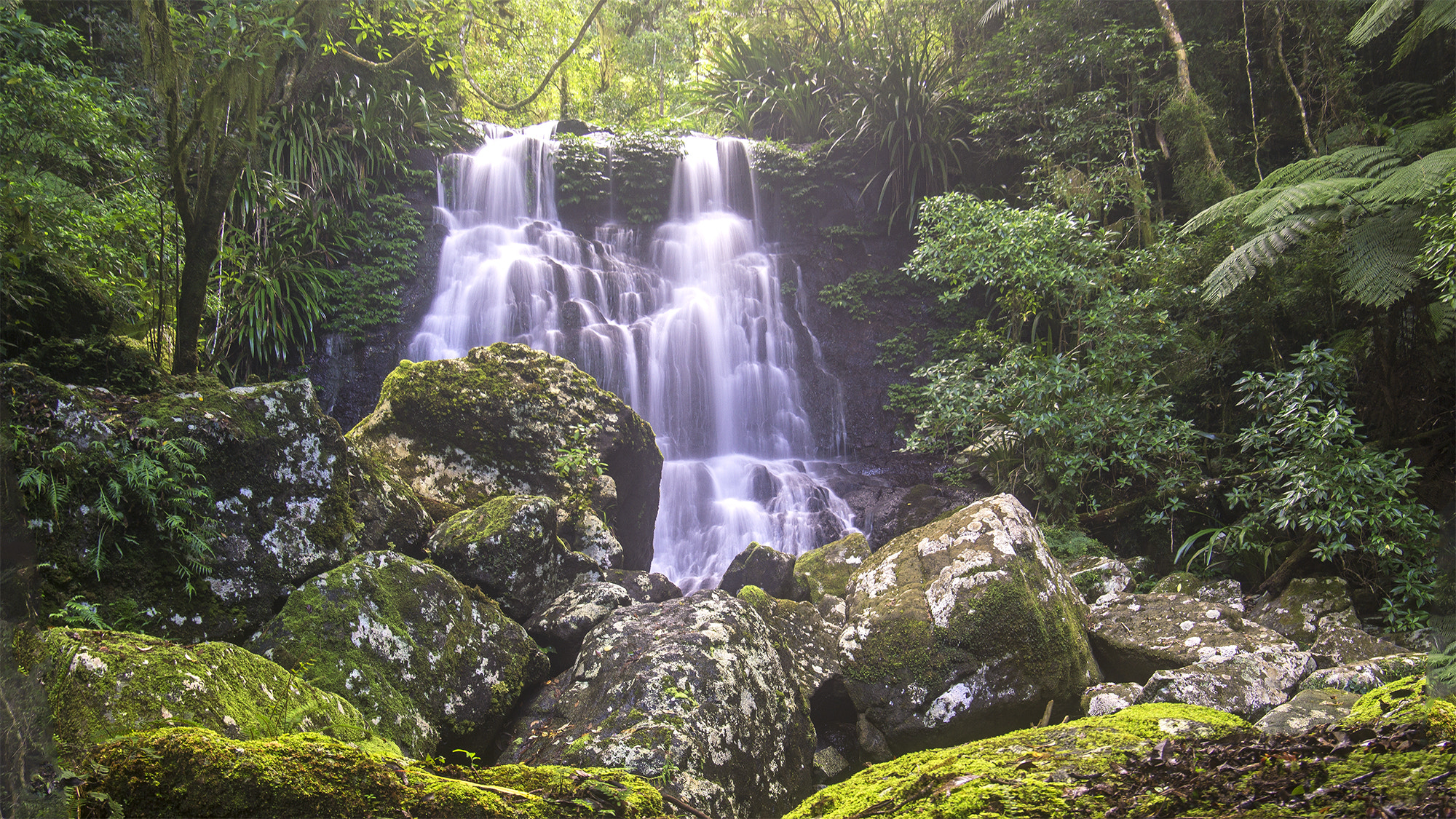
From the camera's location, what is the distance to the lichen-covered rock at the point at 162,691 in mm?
1742

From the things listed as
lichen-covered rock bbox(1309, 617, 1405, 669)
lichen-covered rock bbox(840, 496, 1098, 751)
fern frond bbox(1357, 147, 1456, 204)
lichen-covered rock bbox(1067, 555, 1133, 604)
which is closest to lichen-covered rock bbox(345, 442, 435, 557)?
lichen-covered rock bbox(840, 496, 1098, 751)

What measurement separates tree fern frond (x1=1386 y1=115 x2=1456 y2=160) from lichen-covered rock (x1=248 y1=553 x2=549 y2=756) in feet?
27.5

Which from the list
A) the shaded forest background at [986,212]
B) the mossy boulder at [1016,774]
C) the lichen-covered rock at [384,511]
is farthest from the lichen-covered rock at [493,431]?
the mossy boulder at [1016,774]

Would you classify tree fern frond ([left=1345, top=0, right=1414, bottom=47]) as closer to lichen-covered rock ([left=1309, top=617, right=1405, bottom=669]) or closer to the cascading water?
lichen-covered rock ([left=1309, top=617, right=1405, bottom=669])

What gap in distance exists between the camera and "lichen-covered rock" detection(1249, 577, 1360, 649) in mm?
4697

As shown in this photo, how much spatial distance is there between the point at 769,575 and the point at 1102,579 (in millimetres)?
2869

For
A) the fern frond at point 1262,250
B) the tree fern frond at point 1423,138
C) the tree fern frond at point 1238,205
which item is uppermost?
the tree fern frond at point 1423,138

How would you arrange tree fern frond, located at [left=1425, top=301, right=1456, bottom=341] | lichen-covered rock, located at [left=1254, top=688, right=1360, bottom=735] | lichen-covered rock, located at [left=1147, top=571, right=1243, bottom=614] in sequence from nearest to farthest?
lichen-covered rock, located at [left=1254, top=688, right=1360, bottom=735] < tree fern frond, located at [left=1425, top=301, right=1456, bottom=341] < lichen-covered rock, located at [left=1147, top=571, right=1243, bottom=614]

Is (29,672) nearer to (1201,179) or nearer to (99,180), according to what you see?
(99,180)

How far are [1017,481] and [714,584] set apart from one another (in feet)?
12.2

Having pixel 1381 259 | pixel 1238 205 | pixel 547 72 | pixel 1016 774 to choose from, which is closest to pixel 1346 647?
pixel 1381 259

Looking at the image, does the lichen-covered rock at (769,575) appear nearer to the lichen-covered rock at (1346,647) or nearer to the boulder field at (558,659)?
the boulder field at (558,659)

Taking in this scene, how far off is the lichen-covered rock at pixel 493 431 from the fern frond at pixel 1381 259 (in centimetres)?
606

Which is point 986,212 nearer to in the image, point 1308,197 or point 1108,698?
point 1308,197
